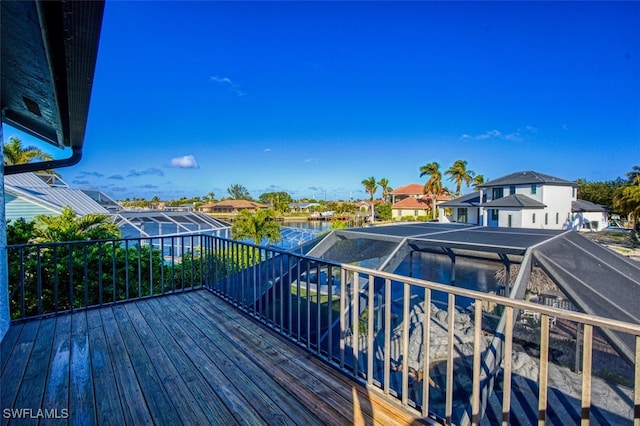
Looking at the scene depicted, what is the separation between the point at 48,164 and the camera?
3.57 meters

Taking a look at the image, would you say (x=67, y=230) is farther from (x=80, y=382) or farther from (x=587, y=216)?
(x=587, y=216)

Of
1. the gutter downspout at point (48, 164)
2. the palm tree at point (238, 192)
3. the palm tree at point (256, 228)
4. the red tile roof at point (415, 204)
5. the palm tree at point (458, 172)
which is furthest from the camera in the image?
the palm tree at point (238, 192)

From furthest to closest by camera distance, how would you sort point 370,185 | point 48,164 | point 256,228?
point 370,185, point 256,228, point 48,164

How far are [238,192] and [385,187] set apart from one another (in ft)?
128

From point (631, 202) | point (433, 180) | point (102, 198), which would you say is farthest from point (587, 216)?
point (102, 198)

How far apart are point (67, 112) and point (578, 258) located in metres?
5.89

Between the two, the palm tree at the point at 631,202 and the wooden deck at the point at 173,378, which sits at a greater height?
the palm tree at the point at 631,202

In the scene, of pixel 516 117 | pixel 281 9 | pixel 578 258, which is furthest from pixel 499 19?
pixel 516 117

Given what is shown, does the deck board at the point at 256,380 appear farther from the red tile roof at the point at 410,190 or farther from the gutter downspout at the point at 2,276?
the red tile roof at the point at 410,190

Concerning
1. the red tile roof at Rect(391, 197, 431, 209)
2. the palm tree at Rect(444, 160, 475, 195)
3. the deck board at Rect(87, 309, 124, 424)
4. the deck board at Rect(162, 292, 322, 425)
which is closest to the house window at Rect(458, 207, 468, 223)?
the palm tree at Rect(444, 160, 475, 195)

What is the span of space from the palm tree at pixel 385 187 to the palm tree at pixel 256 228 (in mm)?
30918

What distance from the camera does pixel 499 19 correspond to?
468 inches

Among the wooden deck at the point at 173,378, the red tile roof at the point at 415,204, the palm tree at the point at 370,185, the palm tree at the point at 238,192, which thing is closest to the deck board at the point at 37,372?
the wooden deck at the point at 173,378

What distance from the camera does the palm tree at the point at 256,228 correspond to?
74.6ft
